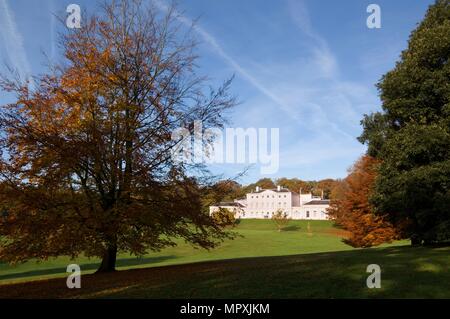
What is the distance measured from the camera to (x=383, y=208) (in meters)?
21.3

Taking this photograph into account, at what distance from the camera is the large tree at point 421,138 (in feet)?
61.5

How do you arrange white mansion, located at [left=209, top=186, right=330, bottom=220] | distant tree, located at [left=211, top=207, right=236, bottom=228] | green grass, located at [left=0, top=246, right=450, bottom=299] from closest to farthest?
1. green grass, located at [left=0, top=246, right=450, bottom=299]
2. distant tree, located at [left=211, top=207, right=236, bottom=228]
3. white mansion, located at [left=209, top=186, right=330, bottom=220]

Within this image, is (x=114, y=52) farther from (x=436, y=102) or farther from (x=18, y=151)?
(x=436, y=102)

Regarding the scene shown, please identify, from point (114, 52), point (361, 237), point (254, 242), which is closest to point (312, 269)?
point (114, 52)

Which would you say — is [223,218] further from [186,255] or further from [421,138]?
[186,255]

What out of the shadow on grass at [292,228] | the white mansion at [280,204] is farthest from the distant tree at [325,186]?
the shadow on grass at [292,228]

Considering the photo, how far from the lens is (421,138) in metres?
18.9

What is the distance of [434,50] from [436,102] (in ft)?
8.55

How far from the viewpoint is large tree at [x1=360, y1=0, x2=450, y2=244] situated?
18.8 meters

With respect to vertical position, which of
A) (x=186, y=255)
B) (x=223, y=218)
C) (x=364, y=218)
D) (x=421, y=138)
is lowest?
(x=186, y=255)

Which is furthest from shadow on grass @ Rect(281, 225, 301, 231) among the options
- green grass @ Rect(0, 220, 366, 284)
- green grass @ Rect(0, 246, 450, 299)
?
green grass @ Rect(0, 246, 450, 299)

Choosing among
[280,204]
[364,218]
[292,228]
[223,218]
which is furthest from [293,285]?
[280,204]

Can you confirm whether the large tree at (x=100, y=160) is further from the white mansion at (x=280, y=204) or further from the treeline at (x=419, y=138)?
the white mansion at (x=280, y=204)

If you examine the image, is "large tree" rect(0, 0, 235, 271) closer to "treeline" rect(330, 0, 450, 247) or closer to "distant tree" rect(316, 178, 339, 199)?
"treeline" rect(330, 0, 450, 247)
